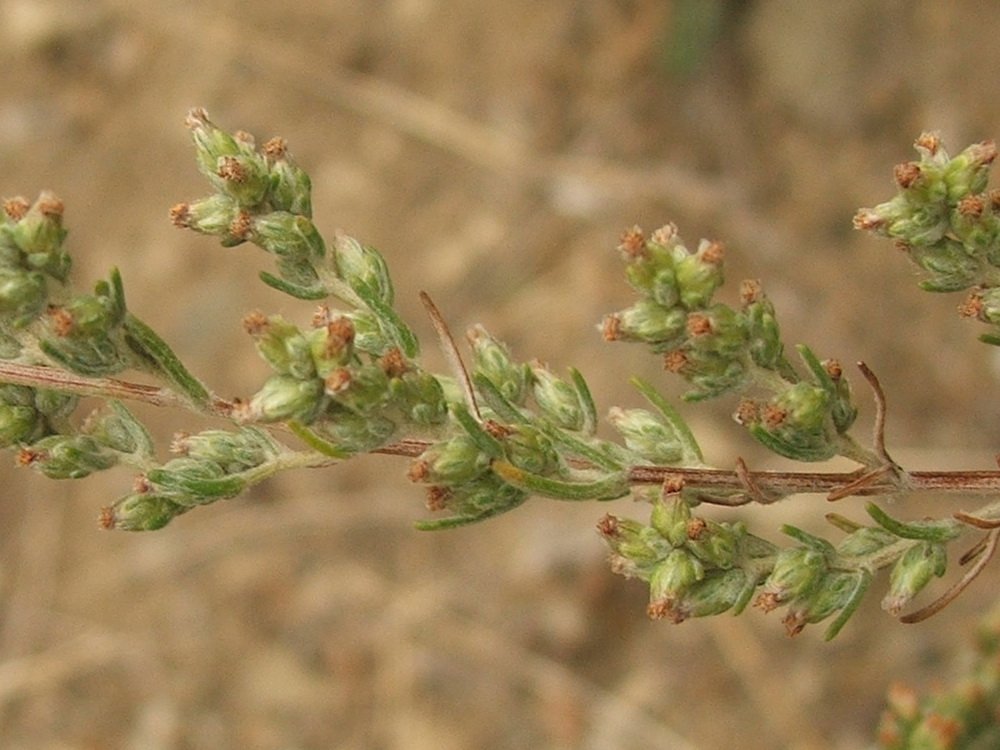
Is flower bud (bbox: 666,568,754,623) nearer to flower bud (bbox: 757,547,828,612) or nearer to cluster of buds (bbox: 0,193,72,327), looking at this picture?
flower bud (bbox: 757,547,828,612)

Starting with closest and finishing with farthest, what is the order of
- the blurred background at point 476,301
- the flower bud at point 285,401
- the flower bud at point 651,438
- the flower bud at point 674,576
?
the flower bud at point 285,401
the flower bud at point 674,576
the flower bud at point 651,438
the blurred background at point 476,301

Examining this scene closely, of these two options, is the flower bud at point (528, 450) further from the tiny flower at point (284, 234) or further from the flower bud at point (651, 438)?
the tiny flower at point (284, 234)

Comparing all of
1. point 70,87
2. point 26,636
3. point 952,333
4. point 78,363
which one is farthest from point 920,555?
point 70,87

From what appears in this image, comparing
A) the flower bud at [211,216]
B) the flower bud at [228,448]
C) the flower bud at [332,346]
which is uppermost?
the flower bud at [211,216]

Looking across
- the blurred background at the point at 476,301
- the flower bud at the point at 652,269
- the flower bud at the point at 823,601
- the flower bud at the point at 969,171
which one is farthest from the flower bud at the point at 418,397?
the blurred background at the point at 476,301

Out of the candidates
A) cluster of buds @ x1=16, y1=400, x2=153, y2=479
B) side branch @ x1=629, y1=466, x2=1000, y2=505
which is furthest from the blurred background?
cluster of buds @ x1=16, y1=400, x2=153, y2=479

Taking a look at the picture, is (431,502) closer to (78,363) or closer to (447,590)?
(78,363)
